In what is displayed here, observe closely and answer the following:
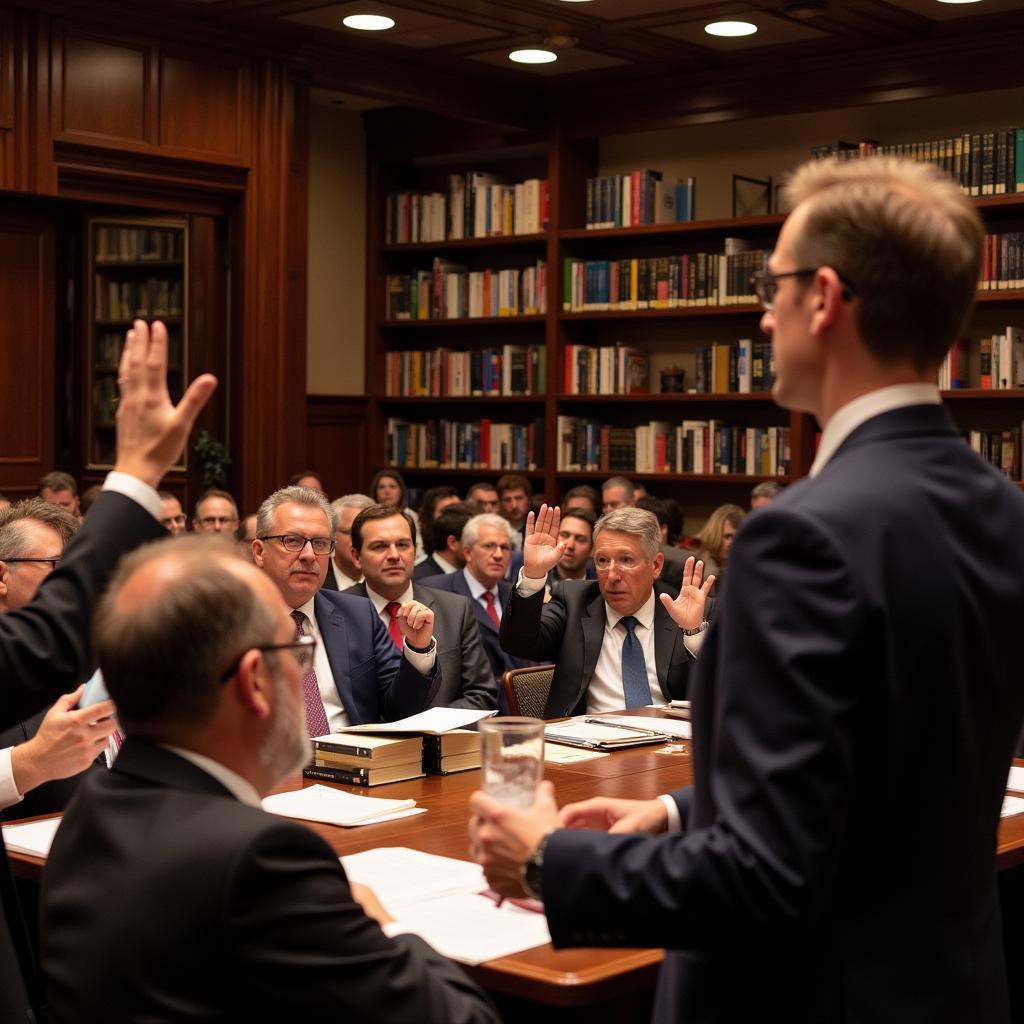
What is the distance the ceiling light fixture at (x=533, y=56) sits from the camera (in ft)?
27.4

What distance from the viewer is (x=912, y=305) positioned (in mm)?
1521

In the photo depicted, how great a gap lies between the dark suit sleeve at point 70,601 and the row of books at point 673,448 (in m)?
7.00

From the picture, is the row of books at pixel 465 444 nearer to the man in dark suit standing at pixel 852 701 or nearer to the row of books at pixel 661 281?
the row of books at pixel 661 281

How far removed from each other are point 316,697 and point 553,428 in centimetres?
525

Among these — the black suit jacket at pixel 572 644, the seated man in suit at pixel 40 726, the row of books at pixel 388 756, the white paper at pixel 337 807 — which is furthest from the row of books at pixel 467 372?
the white paper at pixel 337 807

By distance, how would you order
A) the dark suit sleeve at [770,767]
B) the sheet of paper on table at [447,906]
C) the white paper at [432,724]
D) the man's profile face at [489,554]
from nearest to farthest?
1. the dark suit sleeve at [770,767]
2. the sheet of paper on table at [447,906]
3. the white paper at [432,724]
4. the man's profile face at [489,554]

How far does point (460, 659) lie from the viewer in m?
5.12

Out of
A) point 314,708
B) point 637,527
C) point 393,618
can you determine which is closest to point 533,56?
point 637,527

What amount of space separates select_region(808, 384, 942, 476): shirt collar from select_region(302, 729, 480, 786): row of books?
195cm

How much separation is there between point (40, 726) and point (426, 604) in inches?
98.2

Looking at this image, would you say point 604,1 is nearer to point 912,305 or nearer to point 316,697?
point 316,697

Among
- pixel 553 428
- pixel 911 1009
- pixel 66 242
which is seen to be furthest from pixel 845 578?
pixel 553 428

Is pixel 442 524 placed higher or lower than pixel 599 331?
lower

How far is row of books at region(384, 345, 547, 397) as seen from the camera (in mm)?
9602
